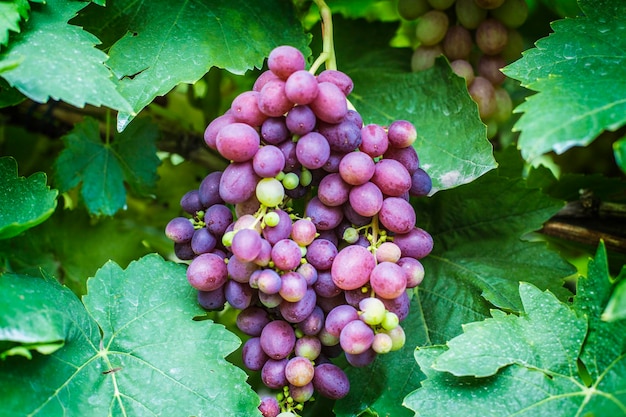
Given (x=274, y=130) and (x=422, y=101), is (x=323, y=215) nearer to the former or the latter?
(x=274, y=130)

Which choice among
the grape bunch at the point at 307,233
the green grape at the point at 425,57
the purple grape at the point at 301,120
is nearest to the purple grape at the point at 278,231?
the grape bunch at the point at 307,233

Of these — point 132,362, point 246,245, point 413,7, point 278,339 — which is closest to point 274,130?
point 246,245

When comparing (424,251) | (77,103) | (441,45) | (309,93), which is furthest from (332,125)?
(441,45)

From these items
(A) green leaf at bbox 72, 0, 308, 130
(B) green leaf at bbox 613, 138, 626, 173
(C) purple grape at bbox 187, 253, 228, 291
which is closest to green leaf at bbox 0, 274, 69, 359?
(C) purple grape at bbox 187, 253, 228, 291

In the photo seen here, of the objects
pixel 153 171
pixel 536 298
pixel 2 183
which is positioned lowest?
pixel 153 171

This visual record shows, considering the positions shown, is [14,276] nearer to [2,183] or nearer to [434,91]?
[2,183]

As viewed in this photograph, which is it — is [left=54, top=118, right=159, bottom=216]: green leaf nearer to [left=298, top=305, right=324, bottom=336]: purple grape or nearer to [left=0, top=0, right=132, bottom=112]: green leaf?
[left=0, top=0, right=132, bottom=112]: green leaf
